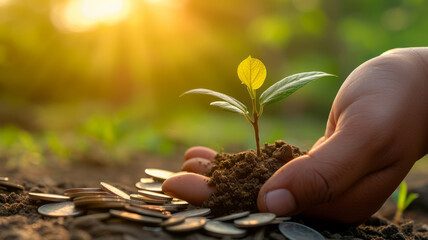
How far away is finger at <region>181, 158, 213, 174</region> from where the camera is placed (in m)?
2.08

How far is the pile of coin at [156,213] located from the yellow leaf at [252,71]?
613 millimetres

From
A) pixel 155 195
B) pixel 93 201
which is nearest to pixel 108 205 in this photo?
pixel 93 201

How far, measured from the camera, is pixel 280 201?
145 cm

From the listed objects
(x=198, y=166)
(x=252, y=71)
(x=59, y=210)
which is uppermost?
(x=252, y=71)

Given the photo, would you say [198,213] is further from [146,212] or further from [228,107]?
[228,107]

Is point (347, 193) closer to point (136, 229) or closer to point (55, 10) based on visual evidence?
point (136, 229)

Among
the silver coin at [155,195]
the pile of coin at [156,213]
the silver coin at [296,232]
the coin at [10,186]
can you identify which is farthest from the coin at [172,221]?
the coin at [10,186]

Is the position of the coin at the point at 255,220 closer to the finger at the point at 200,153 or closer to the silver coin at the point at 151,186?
the silver coin at the point at 151,186

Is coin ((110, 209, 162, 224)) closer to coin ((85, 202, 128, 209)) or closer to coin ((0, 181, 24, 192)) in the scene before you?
coin ((85, 202, 128, 209))

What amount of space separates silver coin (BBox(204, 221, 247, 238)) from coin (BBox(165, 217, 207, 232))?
0.03 m

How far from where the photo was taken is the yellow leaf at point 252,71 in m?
1.63

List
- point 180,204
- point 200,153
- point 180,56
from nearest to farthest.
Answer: point 180,204
point 200,153
point 180,56

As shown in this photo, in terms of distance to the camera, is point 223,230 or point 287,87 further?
point 287,87

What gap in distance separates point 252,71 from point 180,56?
1379 cm
